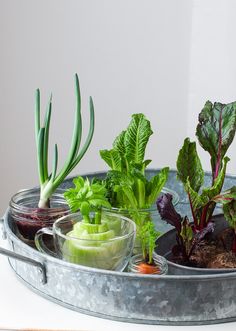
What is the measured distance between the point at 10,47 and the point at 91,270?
1.58 meters

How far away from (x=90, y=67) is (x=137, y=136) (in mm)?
1265

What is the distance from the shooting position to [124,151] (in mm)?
1372

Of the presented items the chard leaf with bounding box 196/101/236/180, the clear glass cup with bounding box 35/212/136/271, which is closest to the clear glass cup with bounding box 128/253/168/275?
the clear glass cup with bounding box 35/212/136/271

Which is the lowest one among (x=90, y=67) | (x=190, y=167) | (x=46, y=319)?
(x=46, y=319)

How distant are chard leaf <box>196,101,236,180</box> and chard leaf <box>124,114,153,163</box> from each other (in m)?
0.11

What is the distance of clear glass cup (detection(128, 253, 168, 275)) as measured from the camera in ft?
3.69

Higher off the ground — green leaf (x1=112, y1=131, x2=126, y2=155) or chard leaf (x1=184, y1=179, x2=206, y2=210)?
green leaf (x1=112, y1=131, x2=126, y2=155)

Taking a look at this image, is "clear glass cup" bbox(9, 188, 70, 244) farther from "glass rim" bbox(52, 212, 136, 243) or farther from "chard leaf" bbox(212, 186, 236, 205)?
"chard leaf" bbox(212, 186, 236, 205)

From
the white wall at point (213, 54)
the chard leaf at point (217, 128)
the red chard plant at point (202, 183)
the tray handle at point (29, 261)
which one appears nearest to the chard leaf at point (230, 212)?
the red chard plant at point (202, 183)

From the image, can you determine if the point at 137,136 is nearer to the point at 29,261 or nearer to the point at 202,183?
the point at 202,183

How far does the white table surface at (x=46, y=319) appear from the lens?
1.05 m

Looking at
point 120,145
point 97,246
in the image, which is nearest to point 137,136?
point 120,145

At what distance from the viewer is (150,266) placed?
3.72 ft

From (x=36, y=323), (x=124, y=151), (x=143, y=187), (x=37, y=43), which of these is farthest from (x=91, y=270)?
(x=37, y=43)
